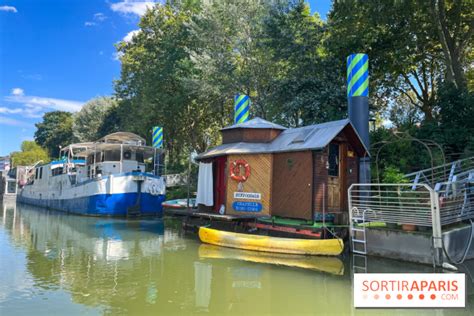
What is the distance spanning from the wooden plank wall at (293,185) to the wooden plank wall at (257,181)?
0.19m

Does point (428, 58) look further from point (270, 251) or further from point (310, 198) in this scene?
point (270, 251)

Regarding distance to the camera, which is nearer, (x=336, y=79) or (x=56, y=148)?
(x=336, y=79)

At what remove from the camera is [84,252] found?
1269 centimetres

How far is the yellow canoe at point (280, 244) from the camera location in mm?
11148

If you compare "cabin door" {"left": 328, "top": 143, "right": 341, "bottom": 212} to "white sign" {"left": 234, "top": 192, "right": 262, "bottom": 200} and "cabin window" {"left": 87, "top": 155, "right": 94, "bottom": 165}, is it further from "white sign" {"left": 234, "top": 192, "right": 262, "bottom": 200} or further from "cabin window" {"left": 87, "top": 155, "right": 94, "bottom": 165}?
"cabin window" {"left": 87, "top": 155, "right": 94, "bottom": 165}

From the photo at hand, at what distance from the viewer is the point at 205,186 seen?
1564cm

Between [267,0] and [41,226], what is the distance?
59.2ft

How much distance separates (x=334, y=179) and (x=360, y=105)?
3.06 m

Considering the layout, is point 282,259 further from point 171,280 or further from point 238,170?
point 238,170

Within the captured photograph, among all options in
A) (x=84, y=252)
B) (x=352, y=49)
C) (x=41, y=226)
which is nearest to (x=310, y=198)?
(x=84, y=252)

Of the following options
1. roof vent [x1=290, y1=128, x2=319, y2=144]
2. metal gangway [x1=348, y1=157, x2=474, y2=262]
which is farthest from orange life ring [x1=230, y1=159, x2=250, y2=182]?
metal gangway [x1=348, y1=157, x2=474, y2=262]

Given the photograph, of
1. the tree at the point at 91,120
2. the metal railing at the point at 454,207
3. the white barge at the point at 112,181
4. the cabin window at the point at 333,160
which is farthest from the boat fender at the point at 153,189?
the tree at the point at 91,120

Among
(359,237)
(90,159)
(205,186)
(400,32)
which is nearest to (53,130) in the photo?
(90,159)

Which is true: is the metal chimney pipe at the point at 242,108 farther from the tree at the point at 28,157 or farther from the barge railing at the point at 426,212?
the tree at the point at 28,157
